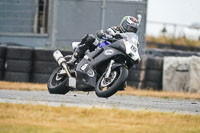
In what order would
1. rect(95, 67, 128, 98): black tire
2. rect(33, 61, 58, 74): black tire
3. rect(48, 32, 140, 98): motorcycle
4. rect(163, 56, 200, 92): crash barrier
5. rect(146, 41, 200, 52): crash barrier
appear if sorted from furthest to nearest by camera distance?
rect(146, 41, 200, 52): crash barrier, rect(163, 56, 200, 92): crash barrier, rect(33, 61, 58, 74): black tire, rect(48, 32, 140, 98): motorcycle, rect(95, 67, 128, 98): black tire

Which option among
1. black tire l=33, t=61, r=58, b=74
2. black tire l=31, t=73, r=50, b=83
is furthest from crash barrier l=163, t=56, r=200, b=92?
black tire l=31, t=73, r=50, b=83

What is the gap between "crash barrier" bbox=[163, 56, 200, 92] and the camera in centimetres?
1838

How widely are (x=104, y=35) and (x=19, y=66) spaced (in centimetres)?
578

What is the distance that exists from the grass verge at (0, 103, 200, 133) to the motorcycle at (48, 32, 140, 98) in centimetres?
179

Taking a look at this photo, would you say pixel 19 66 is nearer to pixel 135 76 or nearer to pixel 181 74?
pixel 135 76

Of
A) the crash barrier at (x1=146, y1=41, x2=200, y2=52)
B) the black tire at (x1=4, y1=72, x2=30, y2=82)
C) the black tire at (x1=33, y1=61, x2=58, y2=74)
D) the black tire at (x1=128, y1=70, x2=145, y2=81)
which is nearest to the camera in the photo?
the black tire at (x1=33, y1=61, x2=58, y2=74)

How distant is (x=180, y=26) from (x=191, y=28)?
0.53 m

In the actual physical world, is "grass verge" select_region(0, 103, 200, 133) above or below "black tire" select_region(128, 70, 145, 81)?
above

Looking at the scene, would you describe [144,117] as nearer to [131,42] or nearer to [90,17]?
[131,42]

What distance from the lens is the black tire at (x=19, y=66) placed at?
58.6 feet

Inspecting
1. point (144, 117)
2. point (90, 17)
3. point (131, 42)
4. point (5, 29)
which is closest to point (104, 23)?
point (90, 17)

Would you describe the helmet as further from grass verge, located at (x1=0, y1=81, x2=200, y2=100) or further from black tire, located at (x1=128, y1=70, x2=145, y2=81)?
black tire, located at (x1=128, y1=70, x2=145, y2=81)

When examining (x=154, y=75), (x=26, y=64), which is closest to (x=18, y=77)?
(x=26, y=64)

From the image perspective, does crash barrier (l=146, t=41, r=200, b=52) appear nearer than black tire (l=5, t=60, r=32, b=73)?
No
